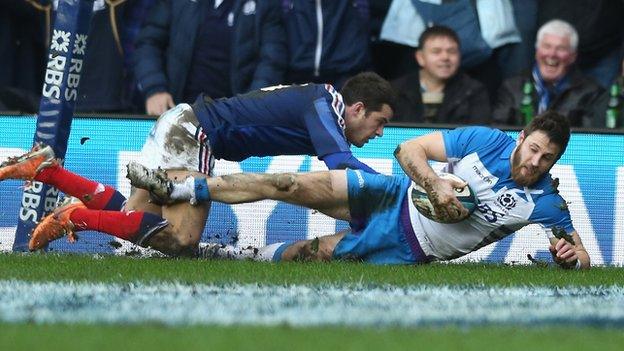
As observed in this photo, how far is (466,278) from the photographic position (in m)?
8.39

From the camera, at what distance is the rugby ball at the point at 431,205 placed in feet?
30.0

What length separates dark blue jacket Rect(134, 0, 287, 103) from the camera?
11.6 metres

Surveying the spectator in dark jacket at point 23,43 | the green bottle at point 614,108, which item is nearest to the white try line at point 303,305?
the green bottle at point 614,108

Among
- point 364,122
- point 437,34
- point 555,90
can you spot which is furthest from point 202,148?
point 555,90

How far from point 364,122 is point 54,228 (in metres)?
2.08

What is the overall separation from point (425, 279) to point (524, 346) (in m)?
3.04

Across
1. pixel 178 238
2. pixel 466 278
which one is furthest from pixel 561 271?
pixel 178 238

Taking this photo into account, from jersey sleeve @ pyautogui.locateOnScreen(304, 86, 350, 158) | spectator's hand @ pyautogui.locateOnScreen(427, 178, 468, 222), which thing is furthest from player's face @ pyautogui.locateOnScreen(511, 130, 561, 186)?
jersey sleeve @ pyautogui.locateOnScreen(304, 86, 350, 158)

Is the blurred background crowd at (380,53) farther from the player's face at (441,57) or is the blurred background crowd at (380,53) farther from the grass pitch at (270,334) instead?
the grass pitch at (270,334)

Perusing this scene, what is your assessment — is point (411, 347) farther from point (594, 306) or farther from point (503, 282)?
point (503, 282)

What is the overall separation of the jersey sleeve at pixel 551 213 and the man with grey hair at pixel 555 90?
6.80 ft

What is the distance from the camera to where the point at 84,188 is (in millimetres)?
9648

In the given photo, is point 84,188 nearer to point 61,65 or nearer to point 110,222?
point 110,222

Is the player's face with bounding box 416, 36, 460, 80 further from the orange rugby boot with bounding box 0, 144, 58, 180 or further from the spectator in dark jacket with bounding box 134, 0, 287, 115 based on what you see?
the orange rugby boot with bounding box 0, 144, 58, 180
